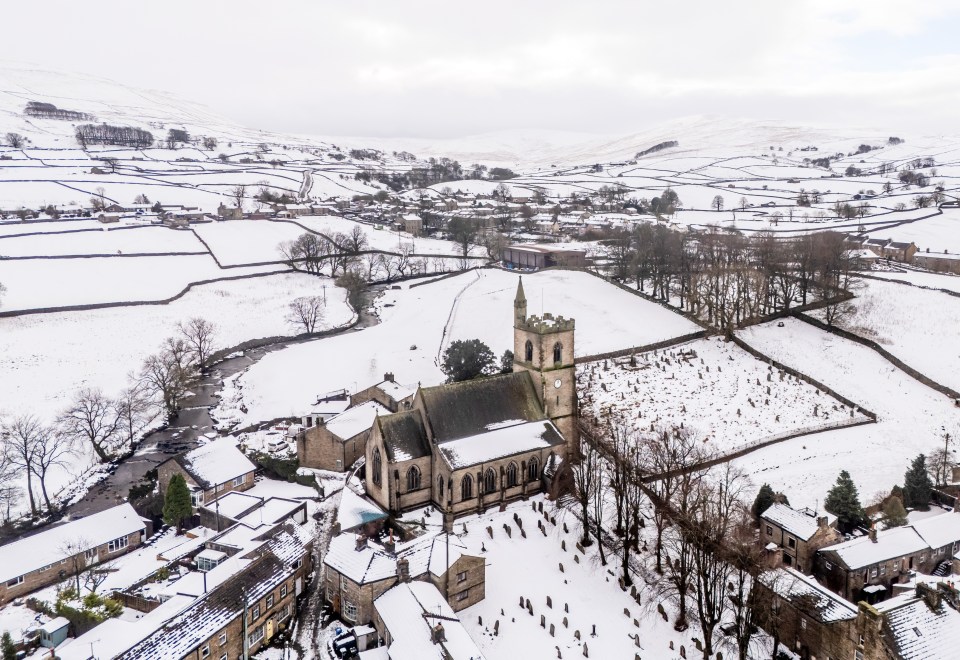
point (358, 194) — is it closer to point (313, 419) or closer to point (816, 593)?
point (313, 419)

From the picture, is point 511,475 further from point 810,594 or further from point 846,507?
point 846,507

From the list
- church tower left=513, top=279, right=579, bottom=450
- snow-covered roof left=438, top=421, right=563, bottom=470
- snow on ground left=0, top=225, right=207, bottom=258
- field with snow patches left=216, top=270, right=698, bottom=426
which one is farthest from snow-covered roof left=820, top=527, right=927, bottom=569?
snow on ground left=0, top=225, right=207, bottom=258

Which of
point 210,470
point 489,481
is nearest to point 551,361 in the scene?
point 489,481

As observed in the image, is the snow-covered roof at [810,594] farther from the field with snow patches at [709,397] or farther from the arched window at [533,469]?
the field with snow patches at [709,397]

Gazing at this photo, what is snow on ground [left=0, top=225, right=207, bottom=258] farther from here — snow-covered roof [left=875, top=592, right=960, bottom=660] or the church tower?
snow-covered roof [left=875, top=592, right=960, bottom=660]

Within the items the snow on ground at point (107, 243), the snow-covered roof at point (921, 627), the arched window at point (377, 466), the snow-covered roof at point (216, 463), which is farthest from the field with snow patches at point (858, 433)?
the snow on ground at point (107, 243)

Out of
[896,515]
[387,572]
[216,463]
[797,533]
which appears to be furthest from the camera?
[216,463]
